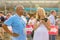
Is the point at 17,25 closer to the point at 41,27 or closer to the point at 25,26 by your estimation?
the point at 25,26

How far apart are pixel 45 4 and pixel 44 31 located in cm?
1434

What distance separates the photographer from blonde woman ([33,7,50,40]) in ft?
19.6

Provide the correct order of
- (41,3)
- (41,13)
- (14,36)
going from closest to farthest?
(14,36)
(41,13)
(41,3)

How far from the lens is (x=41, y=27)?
20.0 ft

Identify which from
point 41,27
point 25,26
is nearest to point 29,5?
point 41,27

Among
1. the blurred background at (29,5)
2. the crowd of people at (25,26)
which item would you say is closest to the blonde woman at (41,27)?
the crowd of people at (25,26)

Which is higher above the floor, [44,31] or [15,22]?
[15,22]

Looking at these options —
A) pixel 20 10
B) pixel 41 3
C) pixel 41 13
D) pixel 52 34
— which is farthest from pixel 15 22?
pixel 41 3

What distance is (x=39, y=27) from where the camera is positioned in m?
6.12

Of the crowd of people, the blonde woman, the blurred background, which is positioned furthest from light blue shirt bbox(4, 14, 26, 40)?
the blurred background

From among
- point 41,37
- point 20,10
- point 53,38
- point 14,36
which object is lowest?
point 53,38

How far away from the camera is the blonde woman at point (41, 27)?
5980mm

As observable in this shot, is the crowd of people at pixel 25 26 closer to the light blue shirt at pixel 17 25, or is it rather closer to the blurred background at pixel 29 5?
the light blue shirt at pixel 17 25

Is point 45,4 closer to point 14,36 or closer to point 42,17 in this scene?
point 42,17
